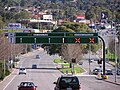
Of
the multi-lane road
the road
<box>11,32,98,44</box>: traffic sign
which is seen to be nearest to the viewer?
the multi-lane road

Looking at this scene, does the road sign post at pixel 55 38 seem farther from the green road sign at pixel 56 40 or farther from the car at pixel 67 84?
the car at pixel 67 84

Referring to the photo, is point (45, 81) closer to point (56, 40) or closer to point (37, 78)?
point (56, 40)

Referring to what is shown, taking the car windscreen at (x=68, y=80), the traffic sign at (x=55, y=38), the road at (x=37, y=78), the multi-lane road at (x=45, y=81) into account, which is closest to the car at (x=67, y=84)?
the car windscreen at (x=68, y=80)

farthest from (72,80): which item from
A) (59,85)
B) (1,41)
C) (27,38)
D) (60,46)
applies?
(60,46)

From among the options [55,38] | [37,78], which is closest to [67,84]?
[55,38]

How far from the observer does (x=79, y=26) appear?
5138 inches

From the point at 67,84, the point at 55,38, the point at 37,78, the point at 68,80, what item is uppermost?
the point at 55,38

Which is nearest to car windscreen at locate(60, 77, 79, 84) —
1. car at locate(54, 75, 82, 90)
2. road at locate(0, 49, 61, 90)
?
car at locate(54, 75, 82, 90)

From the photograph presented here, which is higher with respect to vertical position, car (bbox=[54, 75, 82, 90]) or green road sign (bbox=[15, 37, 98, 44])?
green road sign (bbox=[15, 37, 98, 44])

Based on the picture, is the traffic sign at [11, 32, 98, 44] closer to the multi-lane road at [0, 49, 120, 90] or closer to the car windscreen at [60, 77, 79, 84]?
the multi-lane road at [0, 49, 120, 90]

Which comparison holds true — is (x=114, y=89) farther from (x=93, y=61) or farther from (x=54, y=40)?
(x=93, y=61)

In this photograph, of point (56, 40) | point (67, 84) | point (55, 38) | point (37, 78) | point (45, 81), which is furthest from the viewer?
point (37, 78)

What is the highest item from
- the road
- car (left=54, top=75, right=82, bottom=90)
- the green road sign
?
the green road sign

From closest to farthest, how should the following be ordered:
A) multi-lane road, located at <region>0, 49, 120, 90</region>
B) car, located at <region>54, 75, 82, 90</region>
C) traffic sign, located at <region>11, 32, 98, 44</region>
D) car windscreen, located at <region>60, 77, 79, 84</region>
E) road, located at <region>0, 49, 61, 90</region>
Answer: car, located at <region>54, 75, 82, 90</region>, car windscreen, located at <region>60, 77, 79, 84</region>, multi-lane road, located at <region>0, 49, 120, 90</region>, road, located at <region>0, 49, 61, 90</region>, traffic sign, located at <region>11, 32, 98, 44</region>
